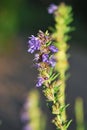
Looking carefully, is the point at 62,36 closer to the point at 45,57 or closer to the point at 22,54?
the point at 45,57

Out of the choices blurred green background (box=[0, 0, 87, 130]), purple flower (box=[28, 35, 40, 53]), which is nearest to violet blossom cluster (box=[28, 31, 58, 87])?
purple flower (box=[28, 35, 40, 53])

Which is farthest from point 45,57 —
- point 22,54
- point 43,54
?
point 22,54

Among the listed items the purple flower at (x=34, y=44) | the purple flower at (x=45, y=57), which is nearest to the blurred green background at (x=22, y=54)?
the purple flower at (x=34, y=44)

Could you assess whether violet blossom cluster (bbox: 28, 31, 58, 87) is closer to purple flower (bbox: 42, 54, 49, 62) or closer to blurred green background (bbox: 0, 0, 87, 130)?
purple flower (bbox: 42, 54, 49, 62)

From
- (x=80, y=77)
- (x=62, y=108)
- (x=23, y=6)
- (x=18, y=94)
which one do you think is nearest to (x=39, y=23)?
(x=23, y=6)

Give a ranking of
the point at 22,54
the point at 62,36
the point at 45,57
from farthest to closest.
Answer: the point at 22,54 < the point at 62,36 < the point at 45,57

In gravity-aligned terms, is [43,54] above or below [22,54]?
below

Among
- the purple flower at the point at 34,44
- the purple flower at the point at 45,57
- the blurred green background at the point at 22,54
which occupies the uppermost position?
the blurred green background at the point at 22,54

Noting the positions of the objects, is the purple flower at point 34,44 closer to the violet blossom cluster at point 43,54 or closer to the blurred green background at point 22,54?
the violet blossom cluster at point 43,54

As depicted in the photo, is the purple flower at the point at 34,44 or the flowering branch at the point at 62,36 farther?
the flowering branch at the point at 62,36
